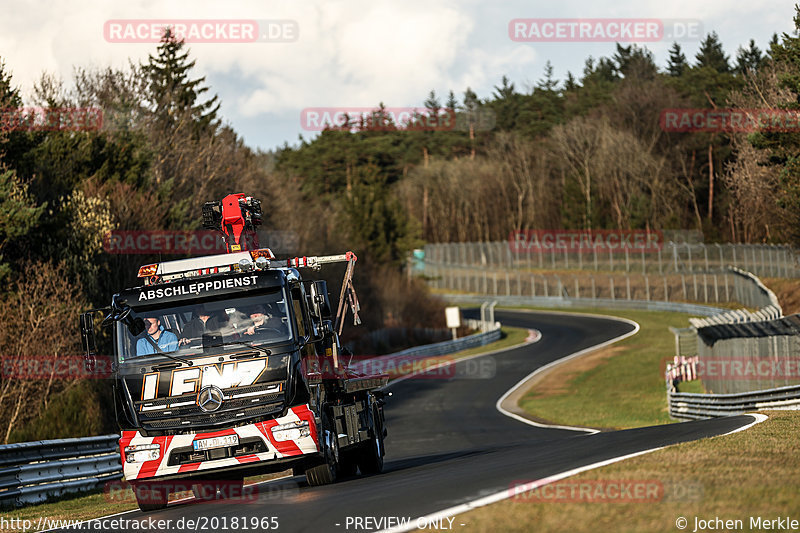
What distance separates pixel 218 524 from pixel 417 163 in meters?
128

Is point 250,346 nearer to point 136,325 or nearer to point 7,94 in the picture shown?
point 136,325

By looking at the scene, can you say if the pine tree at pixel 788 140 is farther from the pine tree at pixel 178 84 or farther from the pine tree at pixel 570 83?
the pine tree at pixel 570 83

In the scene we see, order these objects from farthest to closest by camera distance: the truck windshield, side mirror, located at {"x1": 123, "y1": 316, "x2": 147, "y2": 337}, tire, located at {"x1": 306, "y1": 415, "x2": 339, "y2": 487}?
1. tire, located at {"x1": 306, "y1": 415, "x2": 339, "y2": 487}
2. side mirror, located at {"x1": 123, "y1": 316, "x2": 147, "y2": 337}
3. the truck windshield

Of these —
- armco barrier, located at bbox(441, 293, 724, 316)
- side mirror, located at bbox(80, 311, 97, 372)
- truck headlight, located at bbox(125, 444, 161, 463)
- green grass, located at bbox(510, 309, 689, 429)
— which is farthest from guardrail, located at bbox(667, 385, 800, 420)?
armco barrier, located at bbox(441, 293, 724, 316)

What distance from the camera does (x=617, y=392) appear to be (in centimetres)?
3962

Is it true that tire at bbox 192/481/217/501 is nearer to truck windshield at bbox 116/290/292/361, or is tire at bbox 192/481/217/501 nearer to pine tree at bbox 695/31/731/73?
truck windshield at bbox 116/290/292/361

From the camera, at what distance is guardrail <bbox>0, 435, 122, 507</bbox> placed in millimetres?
14922

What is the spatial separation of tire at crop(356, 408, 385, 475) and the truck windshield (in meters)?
3.97

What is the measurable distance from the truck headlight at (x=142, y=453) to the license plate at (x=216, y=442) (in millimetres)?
462

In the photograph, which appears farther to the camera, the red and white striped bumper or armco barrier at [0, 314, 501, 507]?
armco barrier at [0, 314, 501, 507]

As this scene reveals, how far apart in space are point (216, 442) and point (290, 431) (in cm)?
85

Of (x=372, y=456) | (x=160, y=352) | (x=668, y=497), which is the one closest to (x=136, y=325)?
(x=160, y=352)

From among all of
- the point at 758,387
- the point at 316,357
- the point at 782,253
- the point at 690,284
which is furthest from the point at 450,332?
the point at 316,357

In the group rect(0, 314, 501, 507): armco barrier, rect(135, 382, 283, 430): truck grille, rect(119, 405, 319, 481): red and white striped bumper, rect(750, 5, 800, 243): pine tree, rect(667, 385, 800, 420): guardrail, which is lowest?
rect(667, 385, 800, 420): guardrail
